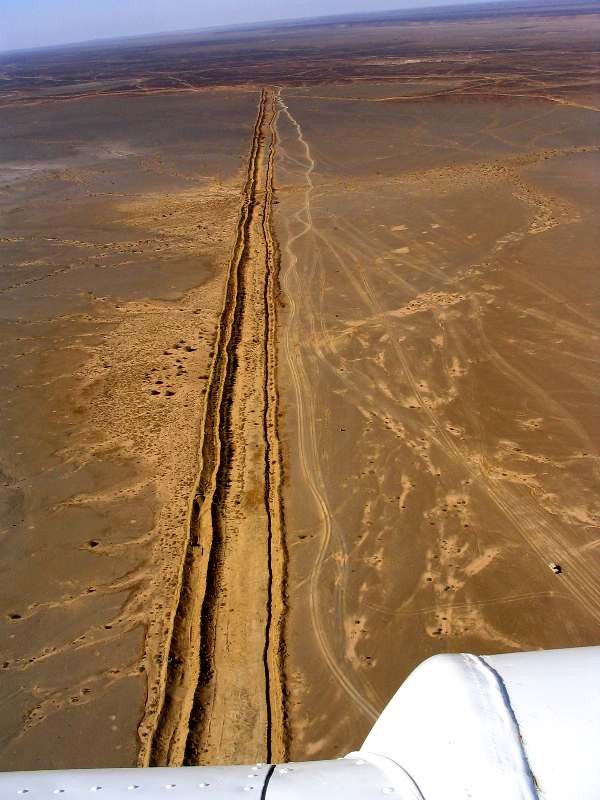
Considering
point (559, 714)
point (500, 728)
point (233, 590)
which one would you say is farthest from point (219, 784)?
point (233, 590)

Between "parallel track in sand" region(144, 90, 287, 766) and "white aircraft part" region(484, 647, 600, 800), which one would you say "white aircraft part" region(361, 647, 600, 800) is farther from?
"parallel track in sand" region(144, 90, 287, 766)

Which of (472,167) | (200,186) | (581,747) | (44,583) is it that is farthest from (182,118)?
(581,747)

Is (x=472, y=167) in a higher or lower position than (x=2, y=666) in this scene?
higher

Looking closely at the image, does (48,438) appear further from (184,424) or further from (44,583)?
(44,583)

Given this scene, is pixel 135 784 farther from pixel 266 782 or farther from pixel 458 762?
pixel 458 762

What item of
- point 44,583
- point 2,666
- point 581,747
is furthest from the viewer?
point 44,583
